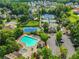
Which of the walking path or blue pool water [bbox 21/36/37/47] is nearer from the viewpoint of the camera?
the walking path

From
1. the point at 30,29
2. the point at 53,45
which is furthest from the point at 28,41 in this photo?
the point at 30,29

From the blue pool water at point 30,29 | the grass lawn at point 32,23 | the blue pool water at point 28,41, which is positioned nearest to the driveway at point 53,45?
the blue pool water at point 28,41

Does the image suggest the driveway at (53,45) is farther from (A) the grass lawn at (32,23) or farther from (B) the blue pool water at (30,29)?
(A) the grass lawn at (32,23)

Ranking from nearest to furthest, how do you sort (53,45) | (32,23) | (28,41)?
(53,45) → (28,41) → (32,23)

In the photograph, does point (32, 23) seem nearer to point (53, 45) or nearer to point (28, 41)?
point (28, 41)

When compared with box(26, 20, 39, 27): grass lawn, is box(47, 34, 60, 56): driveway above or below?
above

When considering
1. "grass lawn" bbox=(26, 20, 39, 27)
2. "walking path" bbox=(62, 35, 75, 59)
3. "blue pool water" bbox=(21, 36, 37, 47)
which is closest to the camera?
"walking path" bbox=(62, 35, 75, 59)

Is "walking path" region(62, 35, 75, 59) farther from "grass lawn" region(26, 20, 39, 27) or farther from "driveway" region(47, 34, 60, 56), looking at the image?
"grass lawn" region(26, 20, 39, 27)

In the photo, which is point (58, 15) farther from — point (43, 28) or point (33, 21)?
point (43, 28)

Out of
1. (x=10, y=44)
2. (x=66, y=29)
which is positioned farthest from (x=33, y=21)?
(x=10, y=44)

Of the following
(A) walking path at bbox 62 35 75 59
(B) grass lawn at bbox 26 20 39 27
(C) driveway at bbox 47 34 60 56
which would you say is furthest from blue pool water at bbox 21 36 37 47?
(B) grass lawn at bbox 26 20 39 27
